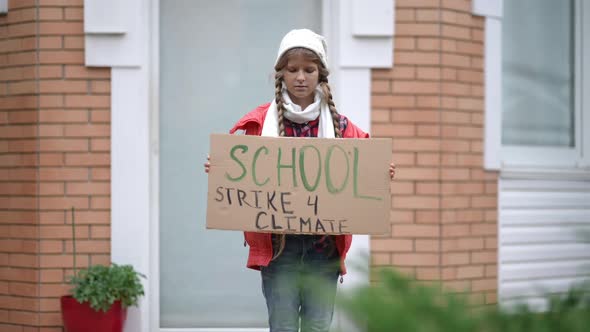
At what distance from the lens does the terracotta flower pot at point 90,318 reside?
398cm

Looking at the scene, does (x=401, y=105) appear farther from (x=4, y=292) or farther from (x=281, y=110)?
(x=4, y=292)

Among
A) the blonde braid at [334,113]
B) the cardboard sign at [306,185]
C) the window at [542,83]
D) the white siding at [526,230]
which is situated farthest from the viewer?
the window at [542,83]

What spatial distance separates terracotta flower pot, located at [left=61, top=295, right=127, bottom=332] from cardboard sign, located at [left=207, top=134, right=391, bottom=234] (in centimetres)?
164

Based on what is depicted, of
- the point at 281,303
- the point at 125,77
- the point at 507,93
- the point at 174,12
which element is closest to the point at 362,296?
the point at 281,303

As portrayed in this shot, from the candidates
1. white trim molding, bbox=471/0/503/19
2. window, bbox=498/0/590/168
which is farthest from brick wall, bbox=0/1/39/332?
window, bbox=498/0/590/168

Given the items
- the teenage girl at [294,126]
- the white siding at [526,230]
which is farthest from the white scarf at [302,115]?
the white siding at [526,230]

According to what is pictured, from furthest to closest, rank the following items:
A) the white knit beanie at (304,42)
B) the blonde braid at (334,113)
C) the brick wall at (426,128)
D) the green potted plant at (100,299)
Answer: the brick wall at (426,128), the green potted plant at (100,299), the blonde braid at (334,113), the white knit beanie at (304,42)

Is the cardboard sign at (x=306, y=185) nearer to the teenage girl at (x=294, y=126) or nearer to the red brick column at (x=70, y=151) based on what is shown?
the teenage girl at (x=294, y=126)

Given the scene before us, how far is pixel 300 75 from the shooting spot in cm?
281

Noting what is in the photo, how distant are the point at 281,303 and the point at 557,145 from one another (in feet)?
10.9

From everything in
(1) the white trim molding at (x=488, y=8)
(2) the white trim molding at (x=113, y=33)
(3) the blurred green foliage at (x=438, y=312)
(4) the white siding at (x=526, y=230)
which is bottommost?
(4) the white siding at (x=526, y=230)

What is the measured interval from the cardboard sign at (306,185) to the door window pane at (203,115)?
6.71 feet

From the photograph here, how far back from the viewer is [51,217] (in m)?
4.35

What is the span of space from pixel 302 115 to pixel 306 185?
335mm
